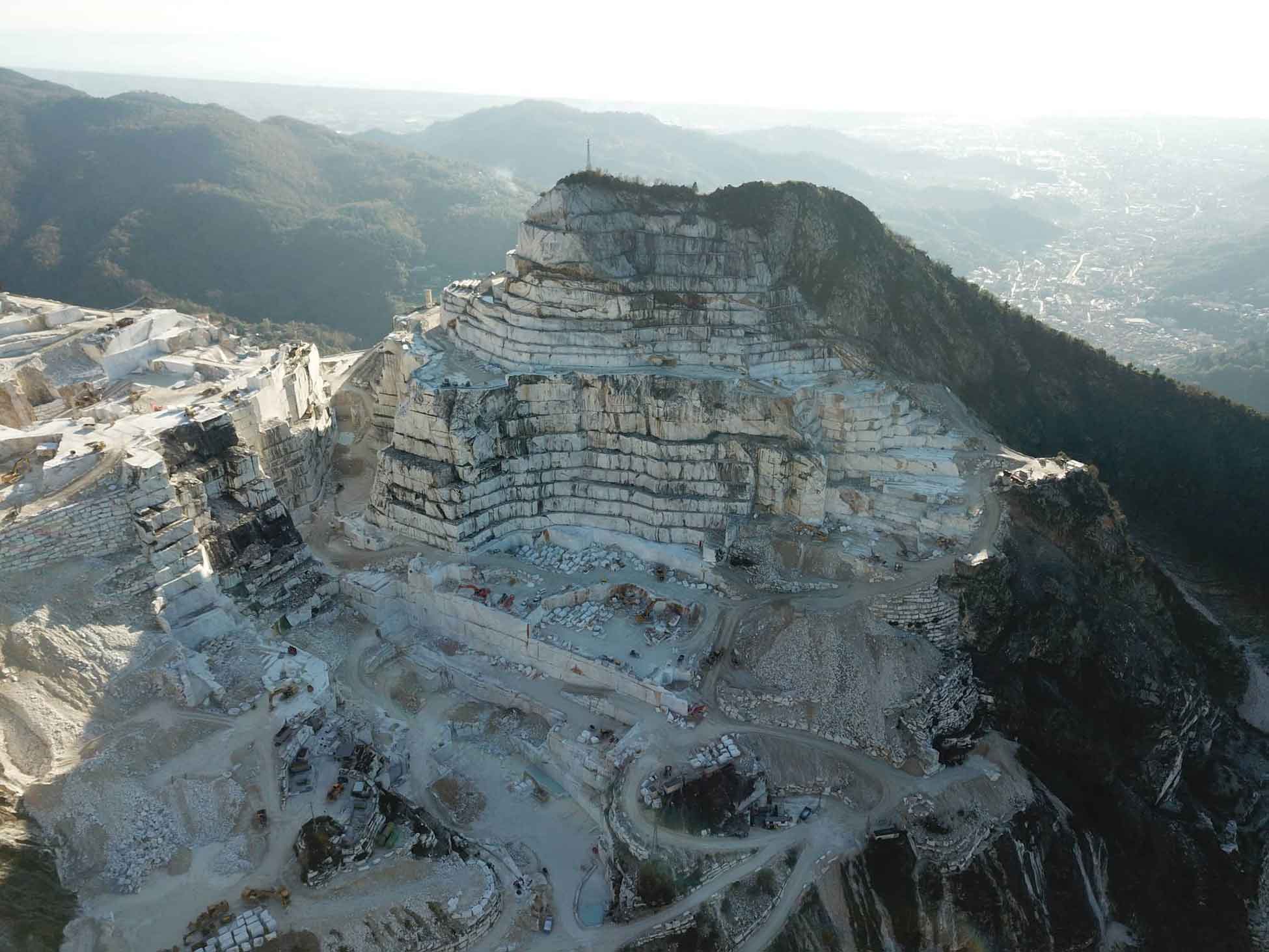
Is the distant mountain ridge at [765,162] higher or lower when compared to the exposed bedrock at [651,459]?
higher

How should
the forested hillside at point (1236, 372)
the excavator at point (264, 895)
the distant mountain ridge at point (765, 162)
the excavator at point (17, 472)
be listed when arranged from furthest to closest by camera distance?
the distant mountain ridge at point (765, 162) → the forested hillside at point (1236, 372) → the excavator at point (17, 472) → the excavator at point (264, 895)

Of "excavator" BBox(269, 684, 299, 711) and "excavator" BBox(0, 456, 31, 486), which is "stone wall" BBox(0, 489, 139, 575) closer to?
"excavator" BBox(0, 456, 31, 486)

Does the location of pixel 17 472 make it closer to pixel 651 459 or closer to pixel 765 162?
pixel 651 459

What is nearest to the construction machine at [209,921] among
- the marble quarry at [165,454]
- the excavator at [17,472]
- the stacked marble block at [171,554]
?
the marble quarry at [165,454]

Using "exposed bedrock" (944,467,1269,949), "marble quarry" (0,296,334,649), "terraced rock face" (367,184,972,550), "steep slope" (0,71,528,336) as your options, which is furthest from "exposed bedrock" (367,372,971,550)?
"steep slope" (0,71,528,336)

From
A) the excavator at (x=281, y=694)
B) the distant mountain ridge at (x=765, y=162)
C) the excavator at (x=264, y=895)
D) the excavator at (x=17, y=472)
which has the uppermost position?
the distant mountain ridge at (x=765, y=162)

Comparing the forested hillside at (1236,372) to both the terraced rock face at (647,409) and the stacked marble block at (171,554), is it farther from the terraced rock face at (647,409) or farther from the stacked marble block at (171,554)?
the stacked marble block at (171,554)

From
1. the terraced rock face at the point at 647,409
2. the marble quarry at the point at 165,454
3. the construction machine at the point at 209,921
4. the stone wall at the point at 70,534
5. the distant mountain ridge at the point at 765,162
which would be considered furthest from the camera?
the distant mountain ridge at the point at 765,162
